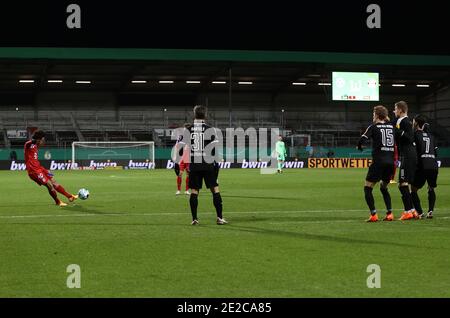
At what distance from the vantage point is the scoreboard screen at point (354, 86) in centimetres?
5125

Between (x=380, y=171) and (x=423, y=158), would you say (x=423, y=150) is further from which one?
(x=380, y=171)

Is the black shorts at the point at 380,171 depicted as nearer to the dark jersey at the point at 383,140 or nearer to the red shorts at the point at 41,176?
the dark jersey at the point at 383,140

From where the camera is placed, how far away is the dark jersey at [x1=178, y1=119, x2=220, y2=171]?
12789 mm

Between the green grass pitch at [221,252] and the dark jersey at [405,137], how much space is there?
144 centimetres

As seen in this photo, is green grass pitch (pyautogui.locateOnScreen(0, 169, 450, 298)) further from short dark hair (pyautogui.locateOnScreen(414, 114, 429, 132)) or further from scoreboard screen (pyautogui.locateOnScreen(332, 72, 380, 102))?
scoreboard screen (pyautogui.locateOnScreen(332, 72, 380, 102))

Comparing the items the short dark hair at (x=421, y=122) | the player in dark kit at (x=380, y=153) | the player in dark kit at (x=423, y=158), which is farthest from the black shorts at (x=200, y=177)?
the short dark hair at (x=421, y=122)

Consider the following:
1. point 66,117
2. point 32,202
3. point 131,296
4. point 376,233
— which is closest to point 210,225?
point 376,233

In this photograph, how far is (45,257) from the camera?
9.13 metres

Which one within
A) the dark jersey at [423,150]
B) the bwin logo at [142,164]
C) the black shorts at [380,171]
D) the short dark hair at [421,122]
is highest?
the short dark hair at [421,122]

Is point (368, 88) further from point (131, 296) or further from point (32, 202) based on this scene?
point (131, 296)

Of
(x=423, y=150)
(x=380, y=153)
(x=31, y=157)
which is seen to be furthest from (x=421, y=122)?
(x=31, y=157)

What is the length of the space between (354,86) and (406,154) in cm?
3883

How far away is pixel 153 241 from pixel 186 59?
45047 mm

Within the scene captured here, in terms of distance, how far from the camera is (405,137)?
44.3ft
